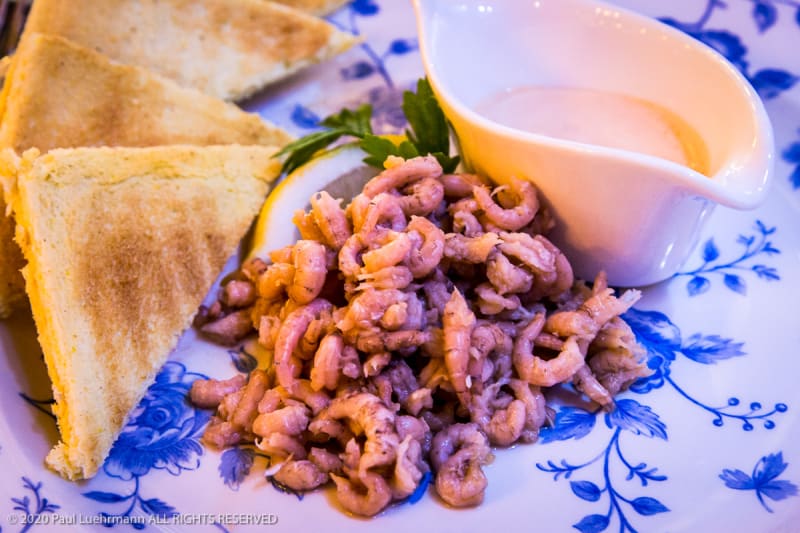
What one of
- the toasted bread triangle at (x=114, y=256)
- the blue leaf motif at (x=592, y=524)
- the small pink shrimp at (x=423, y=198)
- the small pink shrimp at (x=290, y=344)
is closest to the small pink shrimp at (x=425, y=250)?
the small pink shrimp at (x=423, y=198)

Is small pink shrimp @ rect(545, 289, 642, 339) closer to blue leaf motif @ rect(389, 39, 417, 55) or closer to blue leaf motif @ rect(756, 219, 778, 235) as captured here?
blue leaf motif @ rect(756, 219, 778, 235)

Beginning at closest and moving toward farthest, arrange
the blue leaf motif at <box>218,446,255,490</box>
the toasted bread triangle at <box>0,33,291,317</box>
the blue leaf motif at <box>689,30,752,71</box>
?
the blue leaf motif at <box>218,446,255,490</box>, the toasted bread triangle at <box>0,33,291,317</box>, the blue leaf motif at <box>689,30,752,71</box>

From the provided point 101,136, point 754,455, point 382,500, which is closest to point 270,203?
point 101,136

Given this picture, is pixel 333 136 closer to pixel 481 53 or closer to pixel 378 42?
pixel 481 53

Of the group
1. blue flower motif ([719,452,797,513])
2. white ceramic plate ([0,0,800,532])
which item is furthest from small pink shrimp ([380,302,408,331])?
blue flower motif ([719,452,797,513])

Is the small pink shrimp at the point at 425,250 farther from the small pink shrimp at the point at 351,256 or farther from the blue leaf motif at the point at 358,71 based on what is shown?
the blue leaf motif at the point at 358,71
